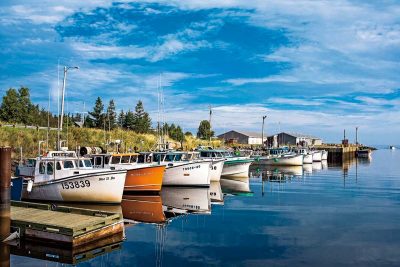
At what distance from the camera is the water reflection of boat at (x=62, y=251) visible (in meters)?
14.2

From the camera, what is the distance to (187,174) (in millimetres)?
34906

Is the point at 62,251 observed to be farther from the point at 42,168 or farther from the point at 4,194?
the point at 42,168

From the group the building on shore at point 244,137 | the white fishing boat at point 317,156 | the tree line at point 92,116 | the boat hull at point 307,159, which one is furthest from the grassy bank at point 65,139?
the building on shore at point 244,137

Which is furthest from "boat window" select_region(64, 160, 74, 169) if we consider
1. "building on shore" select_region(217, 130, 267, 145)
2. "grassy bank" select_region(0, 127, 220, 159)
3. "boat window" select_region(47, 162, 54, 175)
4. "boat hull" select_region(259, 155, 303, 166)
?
"building on shore" select_region(217, 130, 267, 145)

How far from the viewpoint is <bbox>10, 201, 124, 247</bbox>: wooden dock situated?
1522 centimetres

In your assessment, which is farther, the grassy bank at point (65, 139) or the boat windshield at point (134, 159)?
the grassy bank at point (65, 139)

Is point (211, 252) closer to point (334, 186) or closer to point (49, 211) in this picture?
point (49, 211)

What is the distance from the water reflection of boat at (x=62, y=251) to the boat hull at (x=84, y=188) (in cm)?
884

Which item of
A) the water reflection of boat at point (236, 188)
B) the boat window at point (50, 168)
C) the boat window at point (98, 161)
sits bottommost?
the water reflection of boat at point (236, 188)

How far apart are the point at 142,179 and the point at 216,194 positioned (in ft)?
18.7

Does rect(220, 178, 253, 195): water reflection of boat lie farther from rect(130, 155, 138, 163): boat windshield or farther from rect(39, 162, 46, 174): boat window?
rect(39, 162, 46, 174): boat window

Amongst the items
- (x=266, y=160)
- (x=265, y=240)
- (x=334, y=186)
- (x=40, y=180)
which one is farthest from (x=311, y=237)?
(x=266, y=160)

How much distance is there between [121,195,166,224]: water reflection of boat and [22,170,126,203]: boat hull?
1.33 m

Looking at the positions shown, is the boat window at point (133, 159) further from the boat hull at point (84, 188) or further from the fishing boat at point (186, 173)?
the boat hull at point (84, 188)
